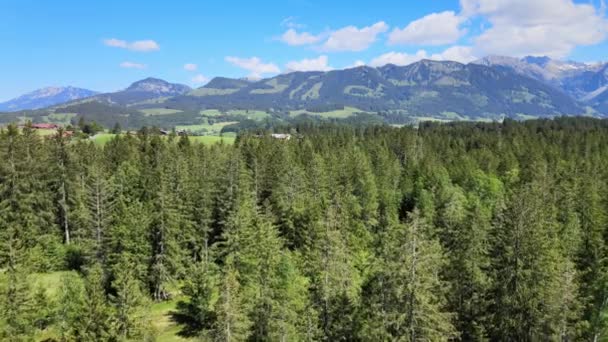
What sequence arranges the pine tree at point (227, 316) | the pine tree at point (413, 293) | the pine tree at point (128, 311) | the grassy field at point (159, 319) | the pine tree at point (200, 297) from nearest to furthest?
the pine tree at point (413, 293) < the pine tree at point (227, 316) < the pine tree at point (128, 311) < the grassy field at point (159, 319) < the pine tree at point (200, 297)

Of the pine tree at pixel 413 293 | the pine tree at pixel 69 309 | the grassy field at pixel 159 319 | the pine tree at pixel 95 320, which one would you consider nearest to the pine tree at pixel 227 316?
the pine tree at pixel 95 320

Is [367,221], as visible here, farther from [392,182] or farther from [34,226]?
[34,226]

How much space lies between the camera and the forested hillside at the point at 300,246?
100 ft

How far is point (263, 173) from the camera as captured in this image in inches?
3268

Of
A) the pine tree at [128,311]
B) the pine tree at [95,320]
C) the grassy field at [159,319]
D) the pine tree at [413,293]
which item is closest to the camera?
the pine tree at [413,293]

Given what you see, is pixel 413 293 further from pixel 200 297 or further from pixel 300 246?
pixel 300 246

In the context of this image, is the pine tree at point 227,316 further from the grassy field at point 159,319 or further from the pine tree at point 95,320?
the grassy field at point 159,319

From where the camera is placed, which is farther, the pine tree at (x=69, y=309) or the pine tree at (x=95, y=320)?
the pine tree at (x=69, y=309)

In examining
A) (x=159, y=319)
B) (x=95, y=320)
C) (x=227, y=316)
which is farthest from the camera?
(x=159, y=319)

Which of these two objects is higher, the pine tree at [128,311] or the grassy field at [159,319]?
the pine tree at [128,311]

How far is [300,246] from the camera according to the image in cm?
5962

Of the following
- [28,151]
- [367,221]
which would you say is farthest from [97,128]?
[367,221]

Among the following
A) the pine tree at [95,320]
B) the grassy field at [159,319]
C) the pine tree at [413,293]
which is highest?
the pine tree at [413,293]

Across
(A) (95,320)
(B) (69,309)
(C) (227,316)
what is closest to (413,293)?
(C) (227,316)
